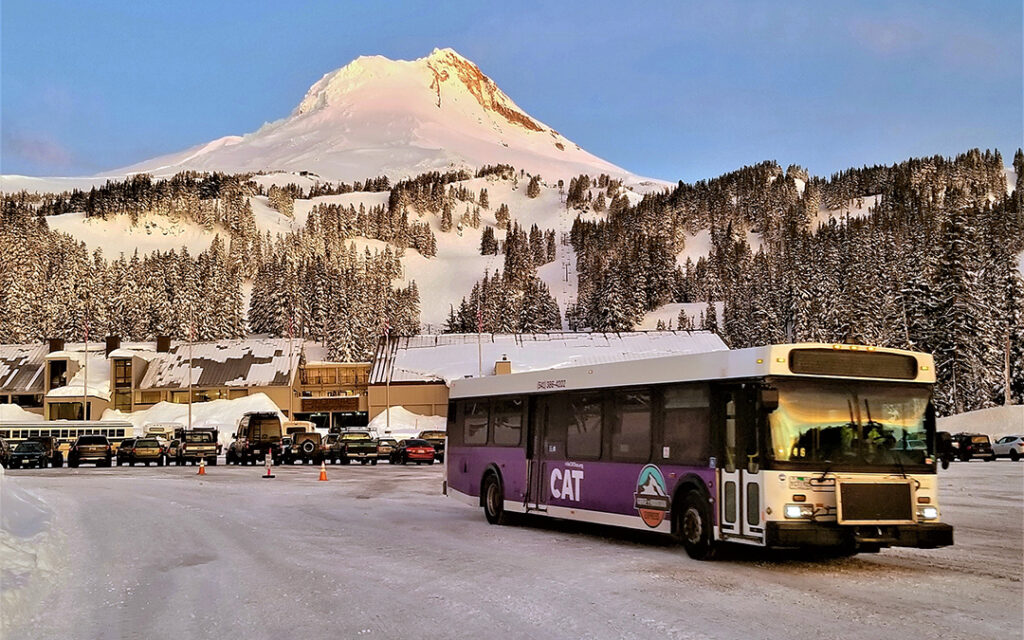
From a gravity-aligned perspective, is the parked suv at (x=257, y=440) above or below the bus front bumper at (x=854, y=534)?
above

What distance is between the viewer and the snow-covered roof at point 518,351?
92.5 metres

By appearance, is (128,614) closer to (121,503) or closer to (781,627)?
(781,627)

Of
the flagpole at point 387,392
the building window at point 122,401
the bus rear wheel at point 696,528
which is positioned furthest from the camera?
the building window at point 122,401

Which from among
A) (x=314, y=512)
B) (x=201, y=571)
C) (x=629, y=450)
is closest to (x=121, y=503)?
(x=314, y=512)

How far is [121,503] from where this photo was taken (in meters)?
25.0

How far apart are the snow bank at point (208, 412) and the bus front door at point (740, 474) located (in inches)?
2659

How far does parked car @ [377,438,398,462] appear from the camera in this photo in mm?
54956

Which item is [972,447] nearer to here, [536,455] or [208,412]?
[536,455]

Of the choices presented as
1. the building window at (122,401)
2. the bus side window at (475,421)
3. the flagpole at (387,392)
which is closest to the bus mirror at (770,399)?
the bus side window at (475,421)

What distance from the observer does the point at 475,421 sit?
858 inches

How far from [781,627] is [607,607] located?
182 centimetres

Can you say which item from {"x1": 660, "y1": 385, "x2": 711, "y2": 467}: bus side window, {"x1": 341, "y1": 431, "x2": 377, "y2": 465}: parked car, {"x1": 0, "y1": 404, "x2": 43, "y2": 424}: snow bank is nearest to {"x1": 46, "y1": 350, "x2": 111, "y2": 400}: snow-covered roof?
{"x1": 0, "y1": 404, "x2": 43, "y2": 424}: snow bank

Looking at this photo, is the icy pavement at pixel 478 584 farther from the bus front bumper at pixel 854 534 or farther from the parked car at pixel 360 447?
the parked car at pixel 360 447

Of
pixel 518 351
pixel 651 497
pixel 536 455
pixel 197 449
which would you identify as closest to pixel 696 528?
pixel 651 497
